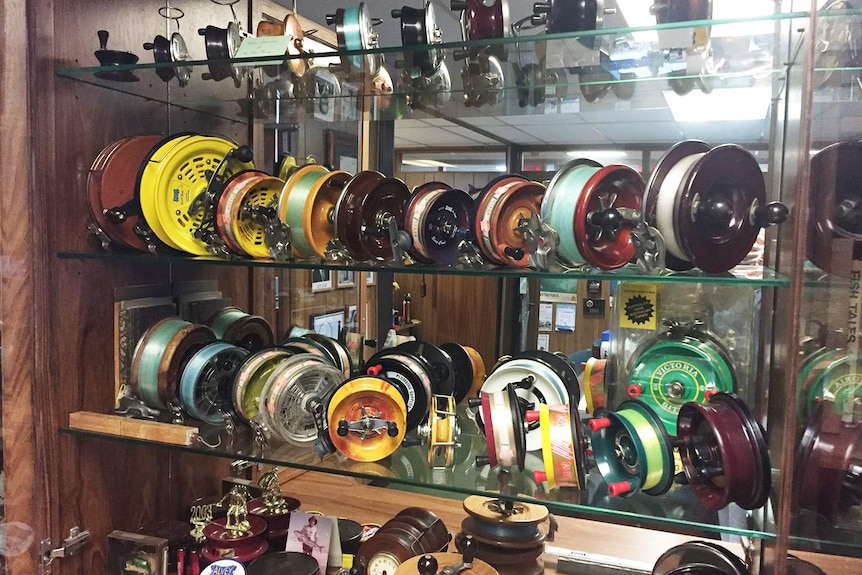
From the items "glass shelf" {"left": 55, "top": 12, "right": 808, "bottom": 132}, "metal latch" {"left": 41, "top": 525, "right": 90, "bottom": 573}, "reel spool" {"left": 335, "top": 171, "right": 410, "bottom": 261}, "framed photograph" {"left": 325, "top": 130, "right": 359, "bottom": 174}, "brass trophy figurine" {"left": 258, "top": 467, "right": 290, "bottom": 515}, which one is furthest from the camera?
"framed photograph" {"left": 325, "top": 130, "right": 359, "bottom": 174}

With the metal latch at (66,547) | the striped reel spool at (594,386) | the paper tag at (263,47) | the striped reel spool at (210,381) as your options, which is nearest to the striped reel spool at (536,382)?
the striped reel spool at (594,386)

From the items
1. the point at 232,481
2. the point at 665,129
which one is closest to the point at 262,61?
the point at 232,481

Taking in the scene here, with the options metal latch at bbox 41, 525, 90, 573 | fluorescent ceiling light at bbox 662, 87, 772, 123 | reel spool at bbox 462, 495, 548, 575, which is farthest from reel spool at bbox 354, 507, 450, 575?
fluorescent ceiling light at bbox 662, 87, 772, 123

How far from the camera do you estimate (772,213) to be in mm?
909

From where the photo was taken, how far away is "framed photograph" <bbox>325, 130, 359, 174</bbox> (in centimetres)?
179

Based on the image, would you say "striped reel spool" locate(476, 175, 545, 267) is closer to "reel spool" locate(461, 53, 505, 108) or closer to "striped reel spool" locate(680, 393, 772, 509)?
"reel spool" locate(461, 53, 505, 108)

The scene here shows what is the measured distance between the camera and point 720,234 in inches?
39.2

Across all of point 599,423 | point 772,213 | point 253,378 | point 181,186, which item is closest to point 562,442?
point 599,423

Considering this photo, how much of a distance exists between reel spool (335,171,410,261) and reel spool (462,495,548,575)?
56cm

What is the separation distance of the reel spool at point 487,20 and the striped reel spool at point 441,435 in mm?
641

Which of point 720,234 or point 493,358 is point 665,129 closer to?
point 493,358

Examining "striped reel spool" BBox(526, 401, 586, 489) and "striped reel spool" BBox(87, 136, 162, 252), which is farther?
"striped reel spool" BBox(87, 136, 162, 252)

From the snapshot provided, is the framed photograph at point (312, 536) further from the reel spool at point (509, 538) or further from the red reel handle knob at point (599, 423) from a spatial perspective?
the red reel handle knob at point (599, 423)

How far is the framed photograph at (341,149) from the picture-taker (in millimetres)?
1791
